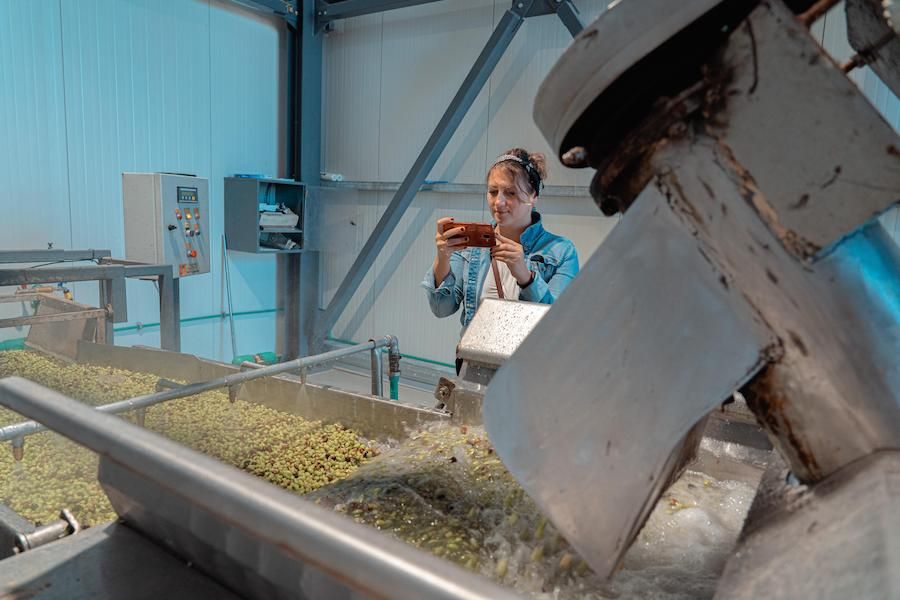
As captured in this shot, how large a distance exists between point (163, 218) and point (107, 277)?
3.33 ft

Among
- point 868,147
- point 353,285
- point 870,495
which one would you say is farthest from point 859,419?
point 353,285

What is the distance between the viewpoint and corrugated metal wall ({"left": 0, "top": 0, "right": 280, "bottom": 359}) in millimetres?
4152

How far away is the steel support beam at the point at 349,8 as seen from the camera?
17.5 ft

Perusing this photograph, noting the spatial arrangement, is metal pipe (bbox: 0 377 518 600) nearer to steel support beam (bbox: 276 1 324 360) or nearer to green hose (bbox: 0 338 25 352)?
green hose (bbox: 0 338 25 352)

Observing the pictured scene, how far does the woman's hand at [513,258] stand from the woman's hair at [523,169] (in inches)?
12.0

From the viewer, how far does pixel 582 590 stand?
873mm

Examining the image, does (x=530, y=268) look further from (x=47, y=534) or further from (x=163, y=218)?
(x=163, y=218)

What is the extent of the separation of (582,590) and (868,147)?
73 centimetres

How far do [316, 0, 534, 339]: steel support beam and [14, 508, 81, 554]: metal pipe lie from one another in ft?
14.9

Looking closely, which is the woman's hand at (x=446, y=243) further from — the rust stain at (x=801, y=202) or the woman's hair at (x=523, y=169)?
the rust stain at (x=801, y=202)

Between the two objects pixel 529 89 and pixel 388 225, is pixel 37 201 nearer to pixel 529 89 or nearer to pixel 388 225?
pixel 388 225

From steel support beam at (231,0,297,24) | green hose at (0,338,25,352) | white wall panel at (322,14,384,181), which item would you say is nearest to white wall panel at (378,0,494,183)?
white wall panel at (322,14,384,181)

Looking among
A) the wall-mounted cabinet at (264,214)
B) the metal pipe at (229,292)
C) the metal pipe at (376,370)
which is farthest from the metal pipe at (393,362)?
the metal pipe at (229,292)

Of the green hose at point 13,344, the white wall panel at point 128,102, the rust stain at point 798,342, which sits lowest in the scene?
the green hose at point 13,344
